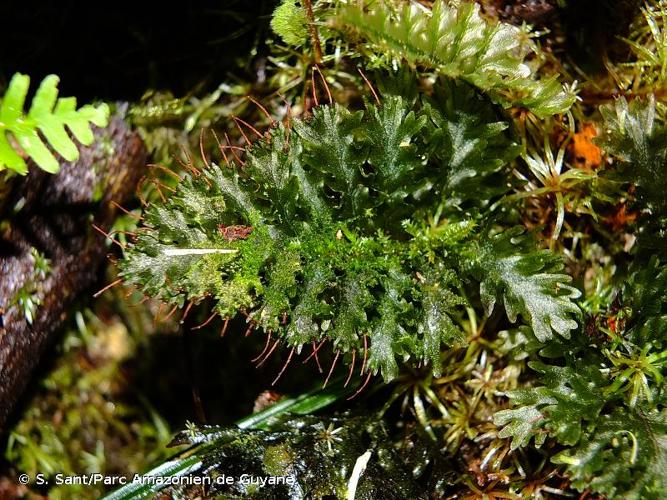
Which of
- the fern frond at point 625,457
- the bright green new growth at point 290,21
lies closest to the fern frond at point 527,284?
the fern frond at point 625,457

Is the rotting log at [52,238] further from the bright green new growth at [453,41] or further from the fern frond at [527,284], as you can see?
the fern frond at [527,284]

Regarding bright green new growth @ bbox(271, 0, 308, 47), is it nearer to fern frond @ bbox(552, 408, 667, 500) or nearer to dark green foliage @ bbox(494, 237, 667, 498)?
dark green foliage @ bbox(494, 237, 667, 498)

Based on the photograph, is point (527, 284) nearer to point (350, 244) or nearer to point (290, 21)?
point (350, 244)

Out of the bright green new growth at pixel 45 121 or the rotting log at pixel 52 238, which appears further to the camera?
the rotting log at pixel 52 238

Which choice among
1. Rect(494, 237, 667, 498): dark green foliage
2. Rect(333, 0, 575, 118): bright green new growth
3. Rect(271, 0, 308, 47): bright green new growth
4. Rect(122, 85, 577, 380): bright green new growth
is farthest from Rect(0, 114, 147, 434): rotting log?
Rect(494, 237, 667, 498): dark green foliage

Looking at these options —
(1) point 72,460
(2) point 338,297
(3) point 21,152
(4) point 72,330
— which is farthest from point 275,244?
(1) point 72,460

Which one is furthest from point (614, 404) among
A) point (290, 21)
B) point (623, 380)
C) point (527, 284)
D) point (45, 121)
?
point (45, 121)

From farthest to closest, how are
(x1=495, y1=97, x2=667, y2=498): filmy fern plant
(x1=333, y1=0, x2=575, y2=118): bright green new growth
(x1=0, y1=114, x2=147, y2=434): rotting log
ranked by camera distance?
1. (x1=0, y1=114, x2=147, y2=434): rotting log
2. (x1=495, y1=97, x2=667, y2=498): filmy fern plant
3. (x1=333, y1=0, x2=575, y2=118): bright green new growth
